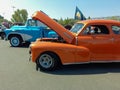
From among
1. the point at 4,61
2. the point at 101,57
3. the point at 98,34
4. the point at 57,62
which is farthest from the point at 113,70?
the point at 4,61

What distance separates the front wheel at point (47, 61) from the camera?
8.68 m

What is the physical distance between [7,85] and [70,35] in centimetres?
313

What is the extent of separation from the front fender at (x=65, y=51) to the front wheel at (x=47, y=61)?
0.49ft

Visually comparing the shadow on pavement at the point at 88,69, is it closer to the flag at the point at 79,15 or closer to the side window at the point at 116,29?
the side window at the point at 116,29

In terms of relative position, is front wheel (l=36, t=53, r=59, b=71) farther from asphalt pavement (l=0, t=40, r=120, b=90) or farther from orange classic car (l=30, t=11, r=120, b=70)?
asphalt pavement (l=0, t=40, r=120, b=90)

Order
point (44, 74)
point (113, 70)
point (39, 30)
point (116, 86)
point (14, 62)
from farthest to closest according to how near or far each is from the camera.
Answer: point (39, 30), point (14, 62), point (113, 70), point (44, 74), point (116, 86)

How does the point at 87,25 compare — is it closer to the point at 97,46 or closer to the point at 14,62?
the point at 97,46

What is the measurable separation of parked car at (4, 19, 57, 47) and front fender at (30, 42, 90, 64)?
24.2 ft

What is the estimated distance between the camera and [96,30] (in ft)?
30.3

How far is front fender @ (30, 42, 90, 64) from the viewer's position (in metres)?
8.61

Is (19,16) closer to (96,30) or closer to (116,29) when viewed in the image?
(96,30)

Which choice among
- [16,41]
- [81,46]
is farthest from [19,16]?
[81,46]

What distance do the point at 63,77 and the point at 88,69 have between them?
1.46 metres

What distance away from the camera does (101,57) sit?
29.5ft
